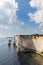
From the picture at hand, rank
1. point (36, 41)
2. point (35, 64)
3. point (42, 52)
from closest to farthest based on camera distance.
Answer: point (35, 64)
point (42, 52)
point (36, 41)

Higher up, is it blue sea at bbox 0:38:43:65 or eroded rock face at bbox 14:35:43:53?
eroded rock face at bbox 14:35:43:53

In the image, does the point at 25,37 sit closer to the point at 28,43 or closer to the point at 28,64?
the point at 28,43

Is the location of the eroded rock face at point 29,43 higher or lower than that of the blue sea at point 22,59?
higher

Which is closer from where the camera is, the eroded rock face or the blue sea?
the blue sea

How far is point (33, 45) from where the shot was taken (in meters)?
61.8

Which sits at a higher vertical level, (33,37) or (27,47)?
(33,37)

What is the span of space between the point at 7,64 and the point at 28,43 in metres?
24.7

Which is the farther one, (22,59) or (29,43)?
(29,43)

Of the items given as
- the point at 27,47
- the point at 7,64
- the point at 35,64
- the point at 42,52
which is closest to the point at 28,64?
the point at 35,64

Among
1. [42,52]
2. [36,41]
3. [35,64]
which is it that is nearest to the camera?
[35,64]

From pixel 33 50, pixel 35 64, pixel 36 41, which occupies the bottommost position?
pixel 35 64

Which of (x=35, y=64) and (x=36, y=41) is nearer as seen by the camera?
(x=35, y=64)

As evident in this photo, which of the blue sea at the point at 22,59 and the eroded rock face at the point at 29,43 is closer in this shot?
the blue sea at the point at 22,59

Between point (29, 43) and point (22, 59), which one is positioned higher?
point (29, 43)
